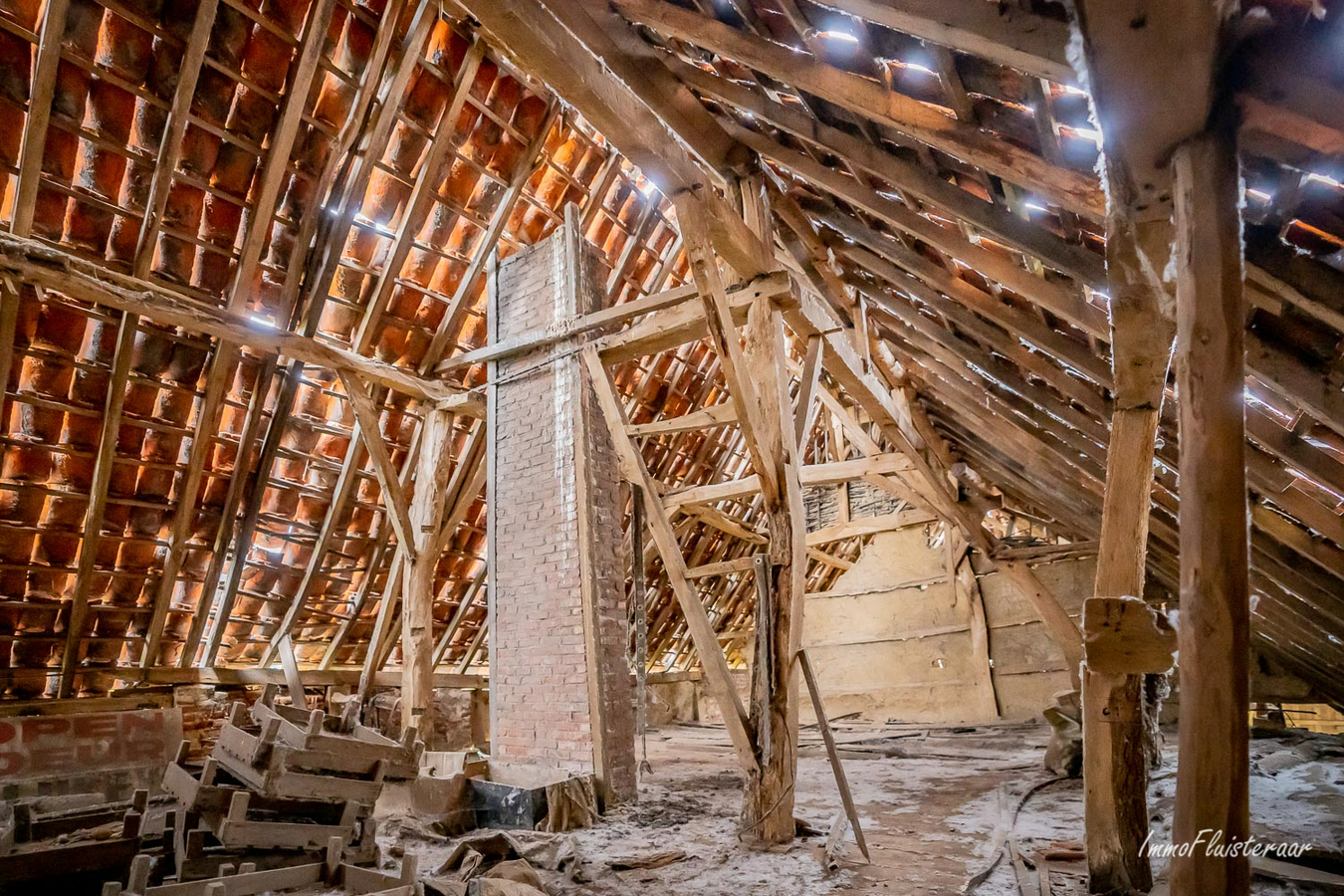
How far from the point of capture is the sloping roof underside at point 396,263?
9.43 feet

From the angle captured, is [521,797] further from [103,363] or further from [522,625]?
[103,363]

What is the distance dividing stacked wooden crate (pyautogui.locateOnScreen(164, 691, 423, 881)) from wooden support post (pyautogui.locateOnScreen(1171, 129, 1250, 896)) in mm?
3664

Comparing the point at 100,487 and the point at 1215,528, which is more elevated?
the point at 100,487

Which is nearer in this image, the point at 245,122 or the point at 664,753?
the point at 245,122

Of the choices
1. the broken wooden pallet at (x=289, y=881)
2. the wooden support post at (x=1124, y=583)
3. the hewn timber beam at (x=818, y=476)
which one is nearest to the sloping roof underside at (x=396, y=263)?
the wooden support post at (x=1124, y=583)

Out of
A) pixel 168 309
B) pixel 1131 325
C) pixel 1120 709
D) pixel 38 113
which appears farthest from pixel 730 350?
pixel 38 113

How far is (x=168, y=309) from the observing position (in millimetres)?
5332

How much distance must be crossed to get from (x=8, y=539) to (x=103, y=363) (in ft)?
5.58

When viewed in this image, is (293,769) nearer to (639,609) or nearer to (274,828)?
(274,828)

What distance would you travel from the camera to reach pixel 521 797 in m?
4.84

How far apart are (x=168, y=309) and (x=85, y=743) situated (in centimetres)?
407

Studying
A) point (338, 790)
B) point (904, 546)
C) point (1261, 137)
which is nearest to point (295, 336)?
point (338, 790)

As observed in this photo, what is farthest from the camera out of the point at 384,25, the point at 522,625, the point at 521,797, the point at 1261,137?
the point at 522,625

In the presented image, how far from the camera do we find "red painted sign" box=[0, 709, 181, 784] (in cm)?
605
